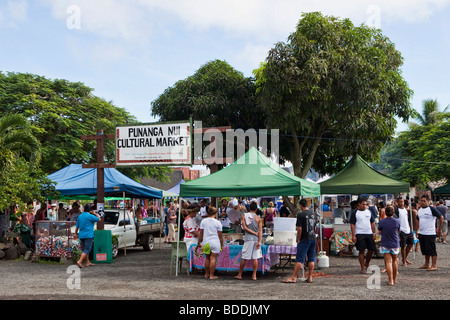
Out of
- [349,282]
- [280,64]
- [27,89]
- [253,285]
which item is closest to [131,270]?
[253,285]

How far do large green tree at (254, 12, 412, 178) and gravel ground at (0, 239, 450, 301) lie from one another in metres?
8.47

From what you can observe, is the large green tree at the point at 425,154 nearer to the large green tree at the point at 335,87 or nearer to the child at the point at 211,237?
the large green tree at the point at 335,87

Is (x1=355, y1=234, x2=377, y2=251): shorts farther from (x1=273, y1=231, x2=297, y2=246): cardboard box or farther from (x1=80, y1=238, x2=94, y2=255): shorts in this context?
(x1=80, y1=238, x2=94, y2=255): shorts

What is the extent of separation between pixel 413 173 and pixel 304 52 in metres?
20.8

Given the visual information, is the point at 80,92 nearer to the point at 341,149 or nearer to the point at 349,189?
the point at 341,149

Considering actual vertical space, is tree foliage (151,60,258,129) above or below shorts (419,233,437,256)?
above

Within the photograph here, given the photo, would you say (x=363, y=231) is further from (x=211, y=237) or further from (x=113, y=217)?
(x=113, y=217)

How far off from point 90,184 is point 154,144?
416cm

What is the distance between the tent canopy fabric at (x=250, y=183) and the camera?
11094 millimetres

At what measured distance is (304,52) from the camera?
20.5m

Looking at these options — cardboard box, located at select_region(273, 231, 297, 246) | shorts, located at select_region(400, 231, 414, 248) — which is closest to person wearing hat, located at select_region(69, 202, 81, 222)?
cardboard box, located at select_region(273, 231, 297, 246)

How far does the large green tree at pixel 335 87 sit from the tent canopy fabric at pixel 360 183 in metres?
4.27

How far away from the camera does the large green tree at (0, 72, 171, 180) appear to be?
2834 cm

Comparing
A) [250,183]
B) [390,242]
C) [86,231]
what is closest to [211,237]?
[250,183]
